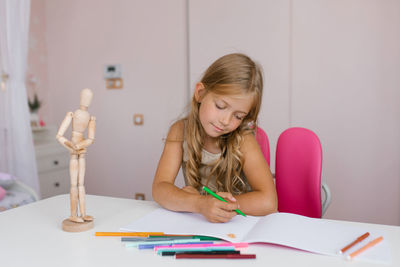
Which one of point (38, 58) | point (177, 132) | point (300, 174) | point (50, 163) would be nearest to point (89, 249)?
point (177, 132)

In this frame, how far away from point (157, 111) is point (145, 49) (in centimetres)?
53

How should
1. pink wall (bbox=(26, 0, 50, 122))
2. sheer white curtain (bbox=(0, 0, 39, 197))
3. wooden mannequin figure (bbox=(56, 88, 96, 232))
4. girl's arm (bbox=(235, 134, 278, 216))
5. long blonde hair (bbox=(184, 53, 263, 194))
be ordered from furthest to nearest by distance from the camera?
pink wall (bbox=(26, 0, 50, 122))
sheer white curtain (bbox=(0, 0, 39, 197))
long blonde hair (bbox=(184, 53, 263, 194))
girl's arm (bbox=(235, 134, 278, 216))
wooden mannequin figure (bbox=(56, 88, 96, 232))

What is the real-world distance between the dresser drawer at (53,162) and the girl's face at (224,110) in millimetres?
2017

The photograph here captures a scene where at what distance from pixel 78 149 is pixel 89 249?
0.76ft

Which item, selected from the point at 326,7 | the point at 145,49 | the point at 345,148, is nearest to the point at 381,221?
the point at 345,148

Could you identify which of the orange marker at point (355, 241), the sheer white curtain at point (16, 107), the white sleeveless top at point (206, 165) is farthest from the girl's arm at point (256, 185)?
the sheer white curtain at point (16, 107)

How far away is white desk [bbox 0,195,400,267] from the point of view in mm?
681

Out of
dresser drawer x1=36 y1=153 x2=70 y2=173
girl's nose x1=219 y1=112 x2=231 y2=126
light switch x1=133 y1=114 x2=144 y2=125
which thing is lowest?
dresser drawer x1=36 y1=153 x2=70 y2=173

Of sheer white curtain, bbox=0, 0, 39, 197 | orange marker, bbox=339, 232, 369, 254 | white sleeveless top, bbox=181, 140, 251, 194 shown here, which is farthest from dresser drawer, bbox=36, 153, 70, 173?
orange marker, bbox=339, 232, 369, 254

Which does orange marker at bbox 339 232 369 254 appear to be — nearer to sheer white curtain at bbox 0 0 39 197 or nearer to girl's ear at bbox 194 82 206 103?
girl's ear at bbox 194 82 206 103

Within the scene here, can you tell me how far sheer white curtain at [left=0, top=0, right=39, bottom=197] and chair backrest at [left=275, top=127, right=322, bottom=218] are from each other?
5.53ft

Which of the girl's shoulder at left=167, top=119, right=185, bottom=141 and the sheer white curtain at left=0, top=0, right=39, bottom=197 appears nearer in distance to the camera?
the girl's shoulder at left=167, top=119, right=185, bottom=141

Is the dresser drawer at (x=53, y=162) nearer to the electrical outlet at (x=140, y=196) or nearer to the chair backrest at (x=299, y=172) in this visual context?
the electrical outlet at (x=140, y=196)

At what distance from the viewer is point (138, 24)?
3.03 meters
